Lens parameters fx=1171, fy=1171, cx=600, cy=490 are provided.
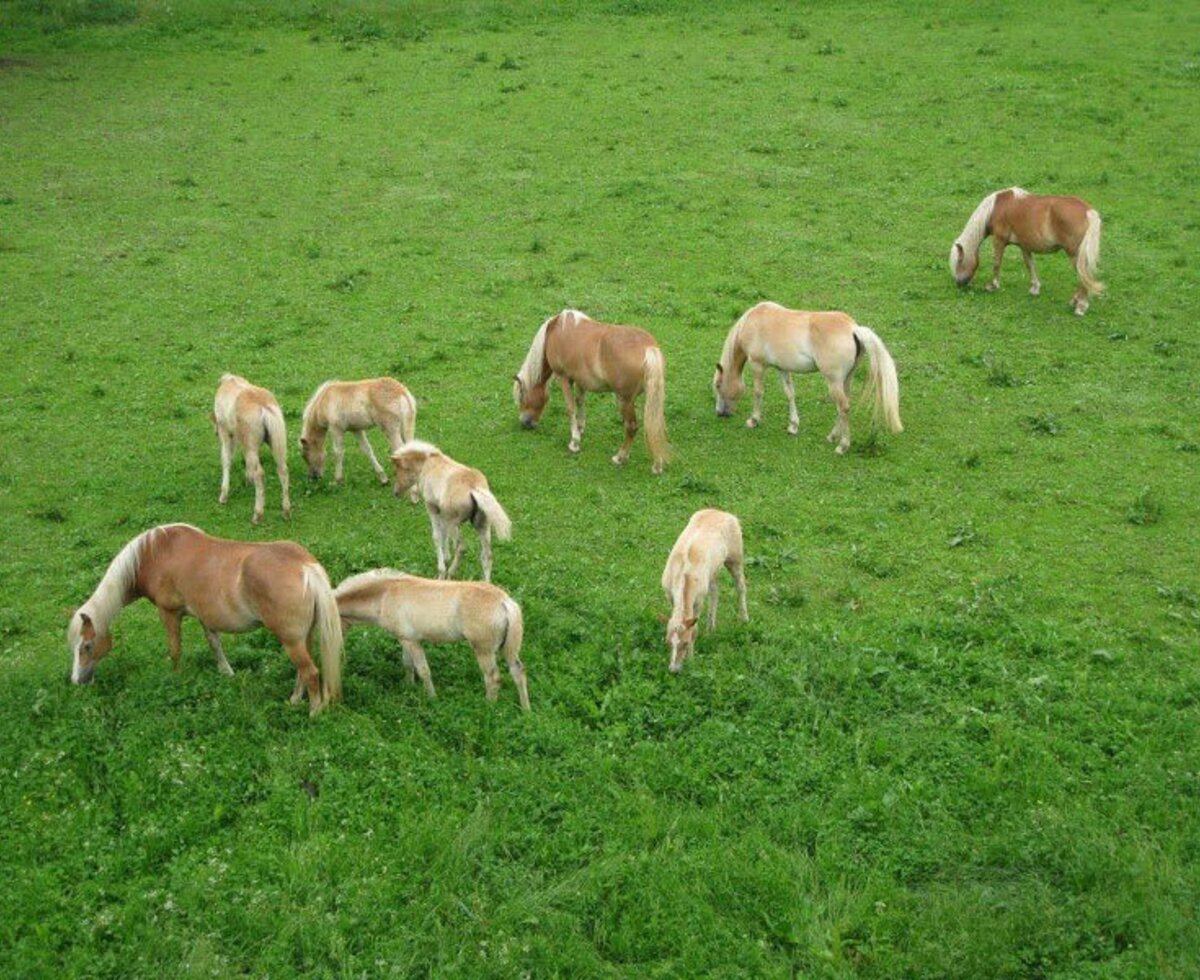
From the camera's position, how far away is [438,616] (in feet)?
30.6

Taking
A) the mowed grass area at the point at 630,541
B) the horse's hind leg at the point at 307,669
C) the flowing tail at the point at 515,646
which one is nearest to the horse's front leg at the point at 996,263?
the mowed grass area at the point at 630,541

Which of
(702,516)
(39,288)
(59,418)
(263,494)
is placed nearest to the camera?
(702,516)

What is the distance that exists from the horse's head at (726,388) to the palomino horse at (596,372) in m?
1.19

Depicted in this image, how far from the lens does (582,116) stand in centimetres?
2672

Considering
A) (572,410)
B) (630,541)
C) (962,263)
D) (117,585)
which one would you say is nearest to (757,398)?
(572,410)

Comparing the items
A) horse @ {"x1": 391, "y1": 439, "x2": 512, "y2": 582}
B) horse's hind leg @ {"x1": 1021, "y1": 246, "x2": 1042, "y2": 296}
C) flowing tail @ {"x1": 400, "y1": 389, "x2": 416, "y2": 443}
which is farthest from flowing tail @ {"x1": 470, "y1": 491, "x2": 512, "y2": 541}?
horse's hind leg @ {"x1": 1021, "y1": 246, "x2": 1042, "y2": 296}

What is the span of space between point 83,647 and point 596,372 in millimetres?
6543

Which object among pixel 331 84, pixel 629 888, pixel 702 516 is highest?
pixel 331 84

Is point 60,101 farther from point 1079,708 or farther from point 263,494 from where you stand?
point 1079,708

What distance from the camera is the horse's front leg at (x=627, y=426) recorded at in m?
13.9

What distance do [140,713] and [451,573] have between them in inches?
125

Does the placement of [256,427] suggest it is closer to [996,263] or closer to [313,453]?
[313,453]

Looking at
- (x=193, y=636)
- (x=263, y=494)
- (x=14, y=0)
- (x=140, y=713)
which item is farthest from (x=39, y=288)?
(x=14, y=0)

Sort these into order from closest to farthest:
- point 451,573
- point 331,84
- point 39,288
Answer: point 451,573, point 39,288, point 331,84
